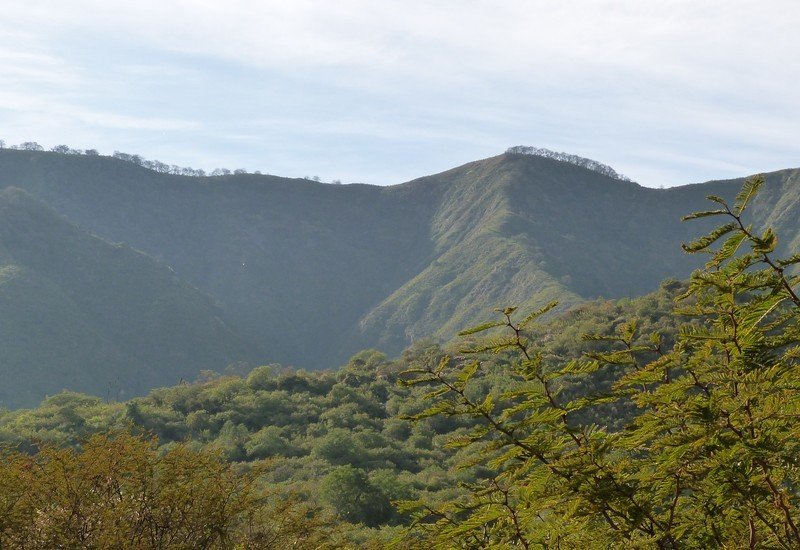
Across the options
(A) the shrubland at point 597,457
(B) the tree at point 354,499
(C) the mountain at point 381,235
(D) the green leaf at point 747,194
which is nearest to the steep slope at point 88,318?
(C) the mountain at point 381,235

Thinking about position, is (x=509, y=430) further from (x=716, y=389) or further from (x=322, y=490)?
(x=322, y=490)

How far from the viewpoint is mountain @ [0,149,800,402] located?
117m

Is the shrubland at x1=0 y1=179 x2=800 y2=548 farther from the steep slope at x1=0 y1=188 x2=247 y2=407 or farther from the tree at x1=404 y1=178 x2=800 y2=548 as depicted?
the steep slope at x1=0 y1=188 x2=247 y2=407

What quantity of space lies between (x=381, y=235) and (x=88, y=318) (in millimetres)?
73679

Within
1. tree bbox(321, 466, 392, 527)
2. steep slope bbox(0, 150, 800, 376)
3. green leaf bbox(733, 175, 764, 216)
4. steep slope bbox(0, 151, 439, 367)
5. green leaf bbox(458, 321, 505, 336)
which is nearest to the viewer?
green leaf bbox(733, 175, 764, 216)

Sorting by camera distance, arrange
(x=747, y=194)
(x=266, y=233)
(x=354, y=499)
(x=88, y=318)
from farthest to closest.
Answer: (x=266, y=233) < (x=88, y=318) < (x=354, y=499) < (x=747, y=194)

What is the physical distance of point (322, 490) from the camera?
28.3m

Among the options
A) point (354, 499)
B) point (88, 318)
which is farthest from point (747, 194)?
point (88, 318)

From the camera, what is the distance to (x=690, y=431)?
3234 millimetres

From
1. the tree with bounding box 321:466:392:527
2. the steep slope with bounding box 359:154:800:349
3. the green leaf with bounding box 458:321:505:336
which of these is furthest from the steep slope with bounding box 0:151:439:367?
the green leaf with bounding box 458:321:505:336

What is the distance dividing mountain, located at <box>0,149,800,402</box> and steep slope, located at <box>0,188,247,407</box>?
5985 millimetres

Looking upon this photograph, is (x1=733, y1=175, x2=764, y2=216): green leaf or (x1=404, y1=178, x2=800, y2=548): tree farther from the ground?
(x1=733, y1=175, x2=764, y2=216): green leaf

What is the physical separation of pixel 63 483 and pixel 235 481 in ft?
7.96

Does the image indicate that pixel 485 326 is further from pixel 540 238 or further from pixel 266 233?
pixel 266 233
